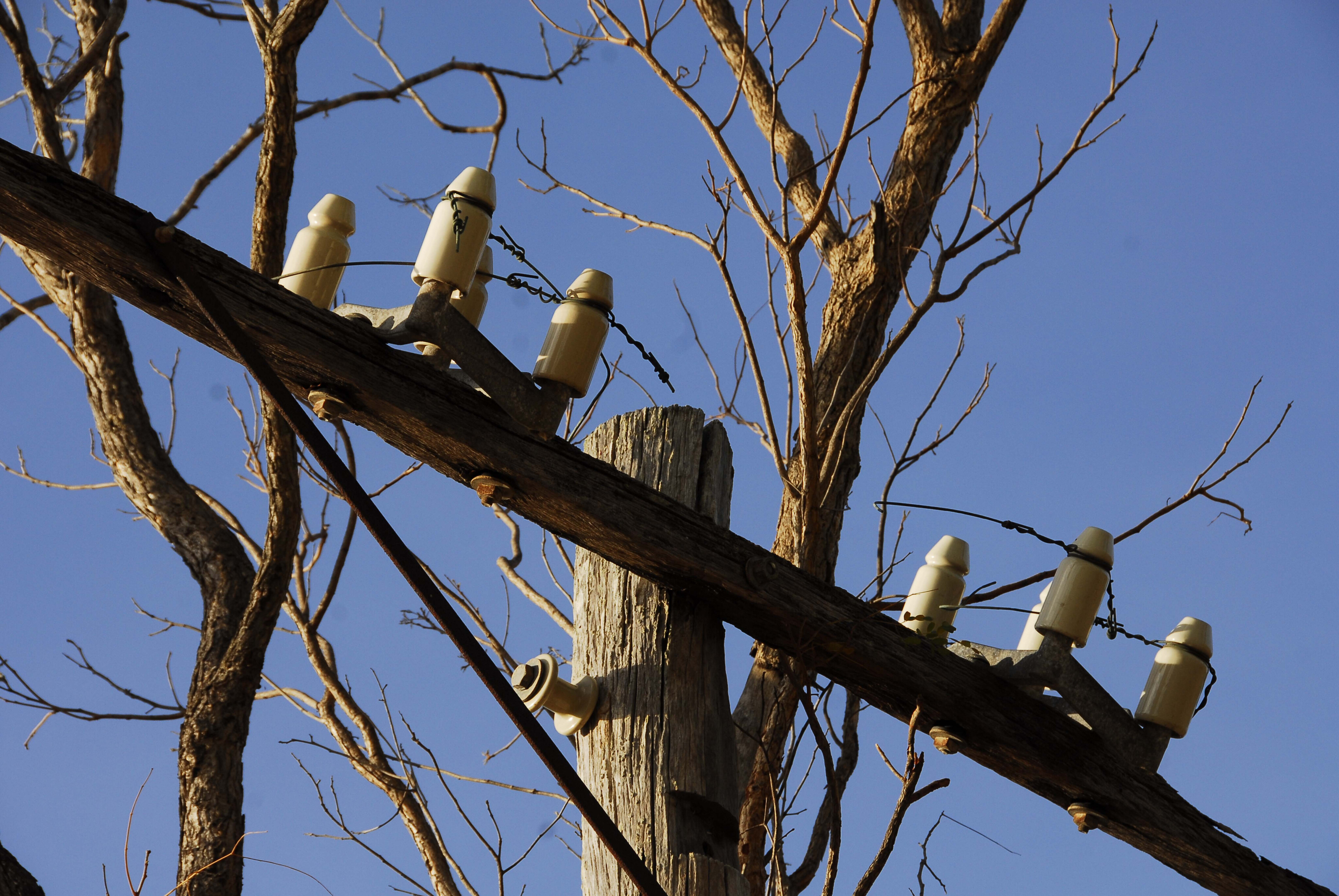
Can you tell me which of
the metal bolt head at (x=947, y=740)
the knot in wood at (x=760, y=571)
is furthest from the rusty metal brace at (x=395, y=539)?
the metal bolt head at (x=947, y=740)

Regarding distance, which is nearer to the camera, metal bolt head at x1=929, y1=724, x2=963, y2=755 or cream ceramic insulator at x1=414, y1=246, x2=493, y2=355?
cream ceramic insulator at x1=414, y1=246, x2=493, y2=355

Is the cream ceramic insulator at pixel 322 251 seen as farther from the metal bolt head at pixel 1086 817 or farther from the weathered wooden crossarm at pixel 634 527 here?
the metal bolt head at pixel 1086 817

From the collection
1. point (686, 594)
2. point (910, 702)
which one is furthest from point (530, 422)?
point (910, 702)

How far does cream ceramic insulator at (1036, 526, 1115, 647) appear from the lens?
217cm

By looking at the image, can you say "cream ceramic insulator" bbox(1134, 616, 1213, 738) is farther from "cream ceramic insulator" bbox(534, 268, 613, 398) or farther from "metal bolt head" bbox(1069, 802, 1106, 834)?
"cream ceramic insulator" bbox(534, 268, 613, 398)

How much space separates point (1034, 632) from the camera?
2398 millimetres

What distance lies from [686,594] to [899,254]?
5.89 feet

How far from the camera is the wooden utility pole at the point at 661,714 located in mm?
1837

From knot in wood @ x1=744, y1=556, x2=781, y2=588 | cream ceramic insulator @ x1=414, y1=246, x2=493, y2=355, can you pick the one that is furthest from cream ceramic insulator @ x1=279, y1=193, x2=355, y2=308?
knot in wood @ x1=744, y1=556, x2=781, y2=588

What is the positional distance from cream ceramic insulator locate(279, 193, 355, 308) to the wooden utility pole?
0.66 meters

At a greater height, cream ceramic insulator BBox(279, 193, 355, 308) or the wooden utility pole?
cream ceramic insulator BBox(279, 193, 355, 308)

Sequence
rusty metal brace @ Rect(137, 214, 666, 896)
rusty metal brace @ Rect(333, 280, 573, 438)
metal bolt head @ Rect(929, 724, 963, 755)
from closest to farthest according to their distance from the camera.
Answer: rusty metal brace @ Rect(137, 214, 666, 896) → rusty metal brace @ Rect(333, 280, 573, 438) → metal bolt head @ Rect(929, 724, 963, 755)

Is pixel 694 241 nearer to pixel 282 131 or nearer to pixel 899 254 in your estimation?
pixel 899 254

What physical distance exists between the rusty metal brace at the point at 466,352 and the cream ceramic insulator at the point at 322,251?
45mm
